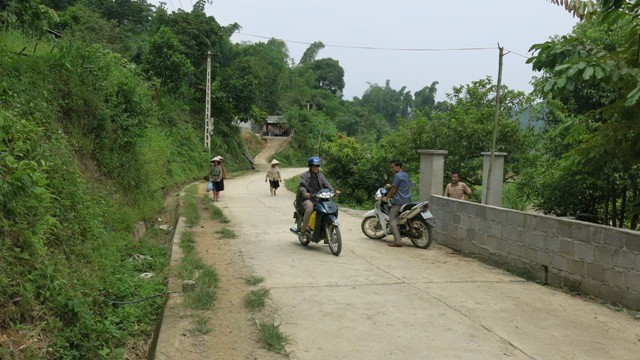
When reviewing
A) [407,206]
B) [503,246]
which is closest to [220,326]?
[503,246]

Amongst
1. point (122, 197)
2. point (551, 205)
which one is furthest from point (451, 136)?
point (122, 197)

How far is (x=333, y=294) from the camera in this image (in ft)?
20.4

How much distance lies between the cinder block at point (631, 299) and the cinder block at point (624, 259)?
0.28 meters

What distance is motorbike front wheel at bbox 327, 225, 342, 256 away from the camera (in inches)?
339

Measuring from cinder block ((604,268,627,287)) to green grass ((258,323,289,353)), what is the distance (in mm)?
3852

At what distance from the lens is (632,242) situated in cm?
582

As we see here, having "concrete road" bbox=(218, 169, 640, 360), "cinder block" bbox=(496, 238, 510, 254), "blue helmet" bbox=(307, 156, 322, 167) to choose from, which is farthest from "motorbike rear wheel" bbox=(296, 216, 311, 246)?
"cinder block" bbox=(496, 238, 510, 254)

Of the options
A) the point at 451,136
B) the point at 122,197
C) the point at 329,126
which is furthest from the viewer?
the point at 329,126

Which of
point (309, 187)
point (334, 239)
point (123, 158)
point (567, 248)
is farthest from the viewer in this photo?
point (123, 158)

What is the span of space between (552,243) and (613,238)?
1.05 m

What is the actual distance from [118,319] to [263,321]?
1.34 metres

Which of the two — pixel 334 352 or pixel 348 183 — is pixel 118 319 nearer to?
pixel 334 352

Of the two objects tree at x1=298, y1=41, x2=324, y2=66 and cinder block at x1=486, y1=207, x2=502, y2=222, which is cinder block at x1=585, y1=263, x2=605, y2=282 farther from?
tree at x1=298, y1=41, x2=324, y2=66

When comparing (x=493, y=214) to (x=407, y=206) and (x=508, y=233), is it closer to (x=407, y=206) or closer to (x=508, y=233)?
(x=508, y=233)
